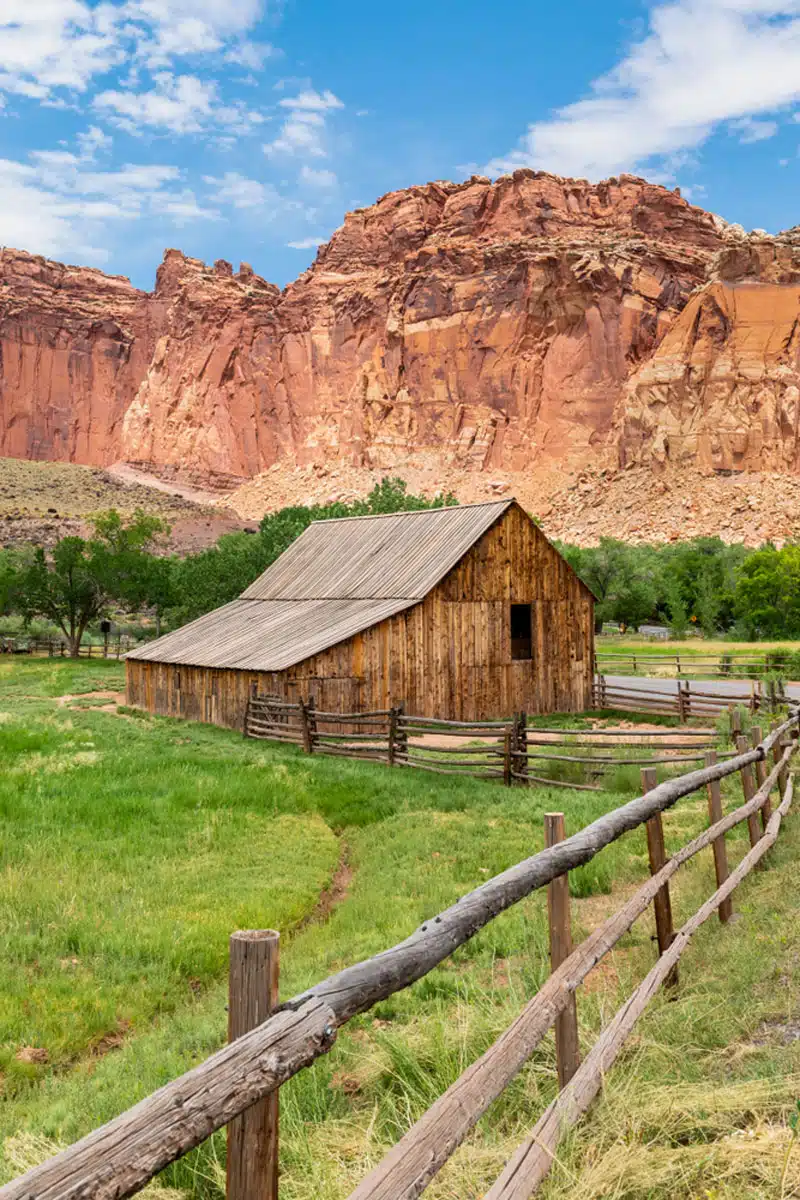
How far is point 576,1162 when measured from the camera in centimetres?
328

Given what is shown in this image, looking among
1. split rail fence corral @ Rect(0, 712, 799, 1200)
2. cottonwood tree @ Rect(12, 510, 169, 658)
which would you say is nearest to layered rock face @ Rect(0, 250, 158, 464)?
cottonwood tree @ Rect(12, 510, 169, 658)

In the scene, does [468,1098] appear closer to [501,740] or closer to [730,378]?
[501,740]

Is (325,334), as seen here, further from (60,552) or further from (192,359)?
(60,552)

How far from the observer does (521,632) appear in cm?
2631

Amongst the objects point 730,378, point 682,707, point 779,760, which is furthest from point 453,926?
point 730,378

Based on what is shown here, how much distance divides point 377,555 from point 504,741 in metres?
11.5

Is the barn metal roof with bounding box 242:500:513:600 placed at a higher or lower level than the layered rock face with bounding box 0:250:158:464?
lower

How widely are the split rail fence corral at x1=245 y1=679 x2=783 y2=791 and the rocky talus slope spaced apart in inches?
2697

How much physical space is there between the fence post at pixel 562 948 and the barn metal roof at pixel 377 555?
1714 cm

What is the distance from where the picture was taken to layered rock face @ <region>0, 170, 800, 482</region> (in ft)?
324

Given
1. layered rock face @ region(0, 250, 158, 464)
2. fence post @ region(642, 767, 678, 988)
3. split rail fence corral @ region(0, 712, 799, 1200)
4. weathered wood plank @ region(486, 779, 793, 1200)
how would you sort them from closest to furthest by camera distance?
split rail fence corral @ region(0, 712, 799, 1200), weathered wood plank @ region(486, 779, 793, 1200), fence post @ region(642, 767, 678, 988), layered rock face @ region(0, 250, 158, 464)

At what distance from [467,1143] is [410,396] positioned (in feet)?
374

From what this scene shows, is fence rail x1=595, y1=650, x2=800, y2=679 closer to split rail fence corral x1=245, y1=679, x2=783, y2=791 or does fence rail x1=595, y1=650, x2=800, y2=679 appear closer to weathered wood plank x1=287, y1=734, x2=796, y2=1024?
split rail fence corral x1=245, y1=679, x2=783, y2=791

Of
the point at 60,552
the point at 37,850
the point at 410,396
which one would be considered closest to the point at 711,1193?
the point at 37,850
